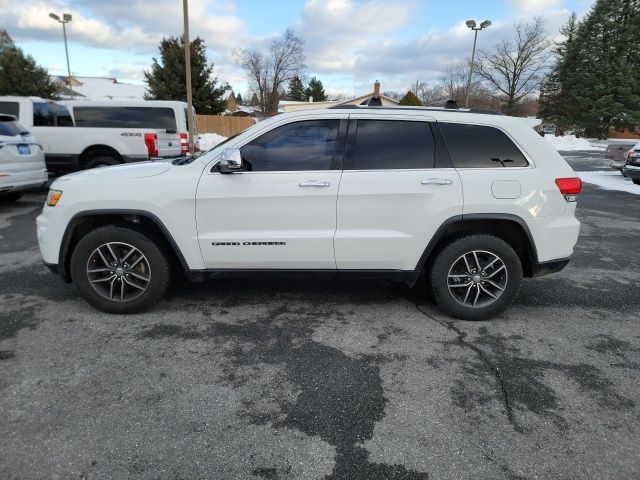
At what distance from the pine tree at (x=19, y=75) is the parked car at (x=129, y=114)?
27.3 meters

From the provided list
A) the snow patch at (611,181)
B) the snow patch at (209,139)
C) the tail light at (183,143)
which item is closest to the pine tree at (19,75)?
the snow patch at (209,139)

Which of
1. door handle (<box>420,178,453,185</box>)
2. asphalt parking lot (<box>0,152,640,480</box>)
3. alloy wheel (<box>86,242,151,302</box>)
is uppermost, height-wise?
door handle (<box>420,178,453,185</box>)

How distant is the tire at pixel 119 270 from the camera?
3.76m

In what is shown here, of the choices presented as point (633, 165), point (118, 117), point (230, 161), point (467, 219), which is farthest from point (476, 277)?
point (633, 165)

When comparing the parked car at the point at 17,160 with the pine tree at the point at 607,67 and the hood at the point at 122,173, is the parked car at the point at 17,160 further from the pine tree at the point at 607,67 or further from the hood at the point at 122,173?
the pine tree at the point at 607,67

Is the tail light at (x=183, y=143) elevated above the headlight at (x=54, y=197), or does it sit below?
above

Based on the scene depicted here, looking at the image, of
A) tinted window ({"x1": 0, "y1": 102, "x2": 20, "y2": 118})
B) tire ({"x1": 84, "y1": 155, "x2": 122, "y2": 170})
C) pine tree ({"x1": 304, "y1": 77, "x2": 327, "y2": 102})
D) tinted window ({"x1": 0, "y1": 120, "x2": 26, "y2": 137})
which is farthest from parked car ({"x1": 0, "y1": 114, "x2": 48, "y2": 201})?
pine tree ({"x1": 304, "y1": 77, "x2": 327, "y2": 102})

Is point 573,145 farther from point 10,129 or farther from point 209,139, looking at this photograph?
point 10,129

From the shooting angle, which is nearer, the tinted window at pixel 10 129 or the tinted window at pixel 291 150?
the tinted window at pixel 291 150

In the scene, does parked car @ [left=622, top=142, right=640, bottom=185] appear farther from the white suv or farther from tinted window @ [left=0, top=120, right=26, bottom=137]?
tinted window @ [left=0, top=120, right=26, bottom=137]

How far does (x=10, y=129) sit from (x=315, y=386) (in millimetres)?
8026

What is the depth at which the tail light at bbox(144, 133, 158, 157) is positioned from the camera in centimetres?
935

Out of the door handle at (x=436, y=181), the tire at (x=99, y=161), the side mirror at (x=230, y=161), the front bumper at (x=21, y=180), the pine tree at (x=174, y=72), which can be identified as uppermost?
the pine tree at (x=174, y=72)

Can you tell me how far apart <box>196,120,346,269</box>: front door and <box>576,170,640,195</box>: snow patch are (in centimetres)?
1213
